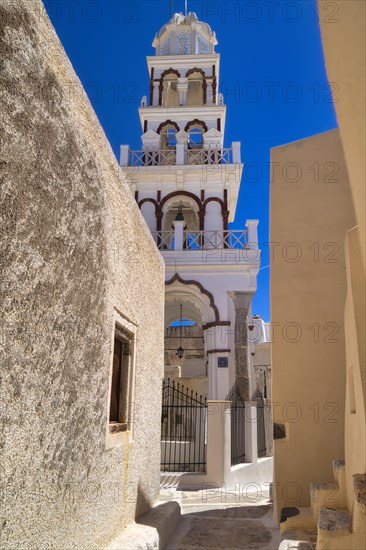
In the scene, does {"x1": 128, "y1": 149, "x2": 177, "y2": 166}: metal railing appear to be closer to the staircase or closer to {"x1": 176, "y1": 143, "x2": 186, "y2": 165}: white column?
{"x1": 176, "y1": 143, "x2": 186, "y2": 165}: white column

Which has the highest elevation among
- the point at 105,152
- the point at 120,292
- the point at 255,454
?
the point at 105,152

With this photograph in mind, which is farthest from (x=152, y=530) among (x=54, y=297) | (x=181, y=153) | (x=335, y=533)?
(x=181, y=153)

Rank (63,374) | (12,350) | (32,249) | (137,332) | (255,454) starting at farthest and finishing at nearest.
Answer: (255,454), (137,332), (63,374), (32,249), (12,350)

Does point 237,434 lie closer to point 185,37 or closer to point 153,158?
point 153,158

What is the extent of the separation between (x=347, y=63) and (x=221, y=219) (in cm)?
1291

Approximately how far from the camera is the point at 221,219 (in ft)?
48.6

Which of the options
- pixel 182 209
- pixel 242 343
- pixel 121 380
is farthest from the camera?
pixel 182 209

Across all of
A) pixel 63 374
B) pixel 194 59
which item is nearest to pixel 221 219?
pixel 194 59

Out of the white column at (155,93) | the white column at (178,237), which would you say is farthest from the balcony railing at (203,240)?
the white column at (155,93)

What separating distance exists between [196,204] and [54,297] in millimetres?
12870

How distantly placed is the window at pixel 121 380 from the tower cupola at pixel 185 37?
17466 mm

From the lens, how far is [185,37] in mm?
19141

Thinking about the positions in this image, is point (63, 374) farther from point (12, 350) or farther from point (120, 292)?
point (120, 292)

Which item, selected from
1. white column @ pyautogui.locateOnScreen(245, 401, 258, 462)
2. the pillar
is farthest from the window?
the pillar
